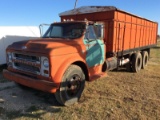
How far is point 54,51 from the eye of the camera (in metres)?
4.31

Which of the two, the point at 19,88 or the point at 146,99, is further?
the point at 19,88

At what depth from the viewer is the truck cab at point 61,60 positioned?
438cm

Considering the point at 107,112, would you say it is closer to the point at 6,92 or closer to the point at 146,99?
the point at 146,99

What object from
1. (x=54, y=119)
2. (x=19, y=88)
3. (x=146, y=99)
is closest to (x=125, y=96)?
(x=146, y=99)

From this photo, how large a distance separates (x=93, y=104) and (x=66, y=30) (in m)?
2.45

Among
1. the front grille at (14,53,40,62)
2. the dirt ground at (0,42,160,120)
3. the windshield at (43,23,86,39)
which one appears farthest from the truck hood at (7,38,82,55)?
the dirt ground at (0,42,160,120)

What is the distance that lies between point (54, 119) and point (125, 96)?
2.56 m

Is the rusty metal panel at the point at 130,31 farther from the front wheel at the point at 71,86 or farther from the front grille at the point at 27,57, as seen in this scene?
the front grille at the point at 27,57

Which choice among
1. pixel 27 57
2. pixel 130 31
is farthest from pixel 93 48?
pixel 130 31

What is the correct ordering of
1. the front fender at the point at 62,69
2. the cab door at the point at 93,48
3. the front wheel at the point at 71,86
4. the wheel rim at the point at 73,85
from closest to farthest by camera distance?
the front fender at the point at 62,69, the front wheel at the point at 71,86, the wheel rim at the point at 73,85, the cab door at the point at 93,48

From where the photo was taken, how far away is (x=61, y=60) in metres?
4.49

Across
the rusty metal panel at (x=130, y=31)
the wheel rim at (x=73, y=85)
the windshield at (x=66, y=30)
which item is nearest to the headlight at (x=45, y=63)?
the wheel rim at (x=73, y=85)

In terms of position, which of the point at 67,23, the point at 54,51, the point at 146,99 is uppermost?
the point at 67,23

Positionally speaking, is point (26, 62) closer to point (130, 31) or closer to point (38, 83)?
point (38, 83)
